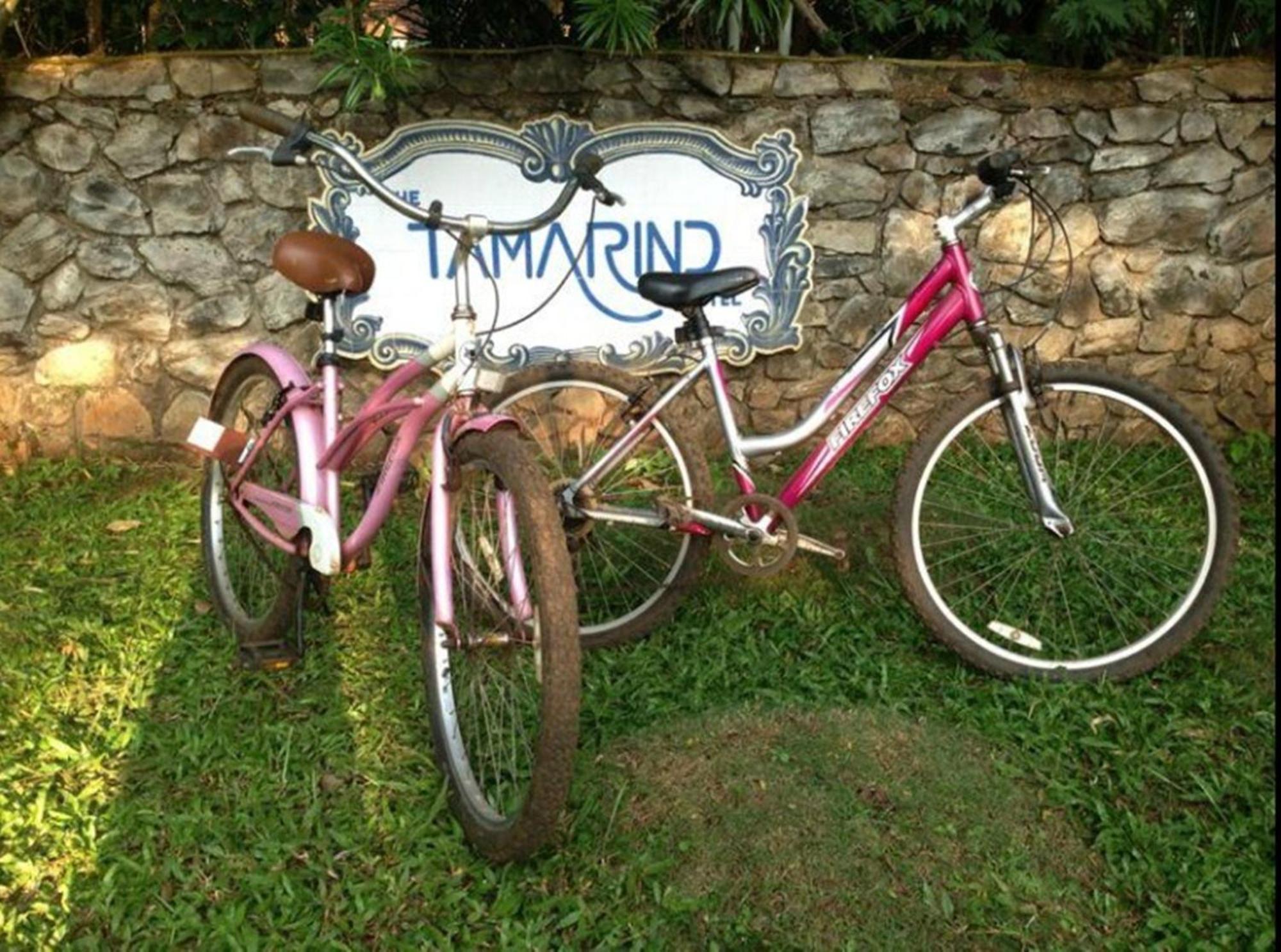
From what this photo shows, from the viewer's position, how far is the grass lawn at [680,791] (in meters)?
2.04

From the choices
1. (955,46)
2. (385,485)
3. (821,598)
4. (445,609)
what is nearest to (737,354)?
(821,598)

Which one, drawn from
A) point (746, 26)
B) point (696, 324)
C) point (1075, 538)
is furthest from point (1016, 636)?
point (746, 26)

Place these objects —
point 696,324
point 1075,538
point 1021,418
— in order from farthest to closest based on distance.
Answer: point 1075,538
point 696,324
point 1021,418

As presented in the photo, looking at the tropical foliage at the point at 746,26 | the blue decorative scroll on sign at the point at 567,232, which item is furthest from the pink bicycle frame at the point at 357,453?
the tropical foliage at the point at 746,26

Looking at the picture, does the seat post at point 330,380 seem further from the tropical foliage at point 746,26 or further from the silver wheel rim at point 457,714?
the tropical foliage at point 746,26

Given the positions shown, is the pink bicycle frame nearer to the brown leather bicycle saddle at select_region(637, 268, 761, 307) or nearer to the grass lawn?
the grass lawn

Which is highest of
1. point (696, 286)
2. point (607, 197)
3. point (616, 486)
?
point (607, 197)

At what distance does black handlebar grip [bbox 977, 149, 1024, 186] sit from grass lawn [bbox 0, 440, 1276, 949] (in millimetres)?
1254

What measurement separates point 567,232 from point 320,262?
147 centimetres

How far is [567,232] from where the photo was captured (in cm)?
385

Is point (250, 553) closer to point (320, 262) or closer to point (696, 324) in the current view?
point (320, 262)

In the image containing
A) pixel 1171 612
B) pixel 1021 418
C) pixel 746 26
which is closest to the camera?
pixel 1021 418

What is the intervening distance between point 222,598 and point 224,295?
138 centimetres

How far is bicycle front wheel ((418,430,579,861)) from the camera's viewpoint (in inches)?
75.1
